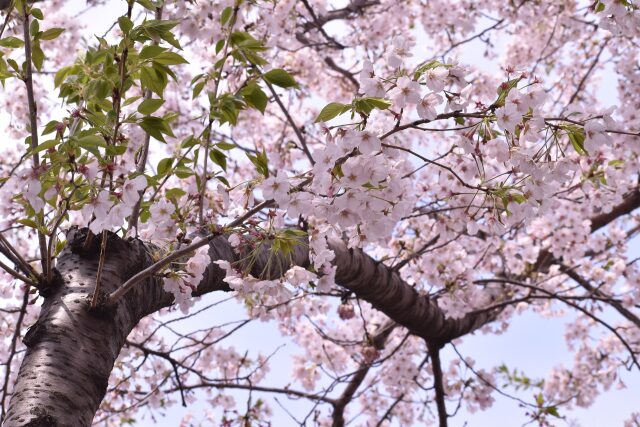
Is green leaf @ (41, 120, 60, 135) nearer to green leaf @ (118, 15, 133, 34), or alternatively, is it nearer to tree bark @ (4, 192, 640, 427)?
green leaf @ (118, 15, 133, 34)

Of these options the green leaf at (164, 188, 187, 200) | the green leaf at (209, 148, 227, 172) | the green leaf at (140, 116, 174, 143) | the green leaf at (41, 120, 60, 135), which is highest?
the green leaf at (164, 188, 187, 200)

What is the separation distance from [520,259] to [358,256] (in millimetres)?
3194

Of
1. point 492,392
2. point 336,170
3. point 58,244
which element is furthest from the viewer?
point 492,392

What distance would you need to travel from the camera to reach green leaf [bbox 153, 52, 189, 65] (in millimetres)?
1590

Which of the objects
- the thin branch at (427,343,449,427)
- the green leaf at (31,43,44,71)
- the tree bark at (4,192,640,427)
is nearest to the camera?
the tree bark at (4,192,640,427)

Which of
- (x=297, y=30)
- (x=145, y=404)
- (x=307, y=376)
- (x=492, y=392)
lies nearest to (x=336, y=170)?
(x=145, y=404)

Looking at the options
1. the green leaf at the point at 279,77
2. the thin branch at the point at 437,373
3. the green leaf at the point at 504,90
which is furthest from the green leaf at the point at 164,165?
the thin branch at the point at 437,373

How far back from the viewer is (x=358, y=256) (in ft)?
10.9

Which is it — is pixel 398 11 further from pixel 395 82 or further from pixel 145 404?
pixel 395 82

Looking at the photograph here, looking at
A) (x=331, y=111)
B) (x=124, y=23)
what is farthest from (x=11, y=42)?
(x=331, y=111)

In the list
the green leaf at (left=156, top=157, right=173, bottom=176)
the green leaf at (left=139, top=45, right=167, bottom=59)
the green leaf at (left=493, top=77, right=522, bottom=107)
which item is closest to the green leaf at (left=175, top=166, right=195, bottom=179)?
the green leaf at (left=156, top=157, right=173, bottom=176)

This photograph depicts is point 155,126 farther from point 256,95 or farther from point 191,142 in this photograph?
point 256,95

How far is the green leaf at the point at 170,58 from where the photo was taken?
1.59m

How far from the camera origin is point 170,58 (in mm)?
1605
